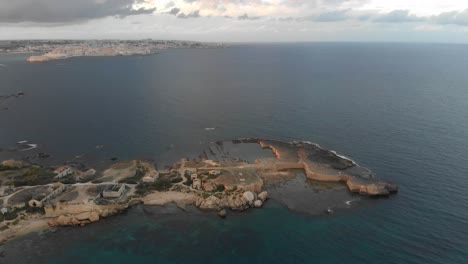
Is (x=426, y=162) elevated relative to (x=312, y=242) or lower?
elevated

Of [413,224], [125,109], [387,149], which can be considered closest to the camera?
[413,224]

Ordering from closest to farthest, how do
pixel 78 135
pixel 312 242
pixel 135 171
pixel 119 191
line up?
pixel 312 242
pixel 119 191
pixel 135 171
pixel 78 135

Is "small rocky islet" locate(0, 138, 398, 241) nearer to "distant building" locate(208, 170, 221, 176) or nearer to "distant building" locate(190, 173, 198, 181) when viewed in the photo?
"distant building" locate(208, 170, 221, 176)

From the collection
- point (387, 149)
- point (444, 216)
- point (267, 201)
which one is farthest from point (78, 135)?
point (444, 216)

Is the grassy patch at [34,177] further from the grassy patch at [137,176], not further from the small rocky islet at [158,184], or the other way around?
the grassy patch at [137,176]

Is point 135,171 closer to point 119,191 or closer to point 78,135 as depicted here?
point 119,191

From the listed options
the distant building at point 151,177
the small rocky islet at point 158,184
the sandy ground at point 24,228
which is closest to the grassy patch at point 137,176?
the small rocky islet at point 158,184

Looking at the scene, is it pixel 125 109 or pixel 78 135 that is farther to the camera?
pixel 125 109
